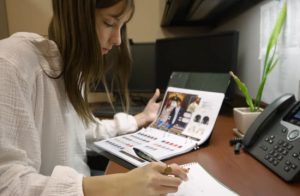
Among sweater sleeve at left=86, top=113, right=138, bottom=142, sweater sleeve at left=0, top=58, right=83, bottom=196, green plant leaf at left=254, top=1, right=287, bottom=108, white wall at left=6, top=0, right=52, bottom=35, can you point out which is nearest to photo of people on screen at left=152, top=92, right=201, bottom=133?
sweater sleeve at left=86, top=113, right=138, bottom=142

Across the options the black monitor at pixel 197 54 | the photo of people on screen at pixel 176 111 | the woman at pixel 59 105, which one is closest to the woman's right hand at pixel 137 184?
the woman at pixel 59 105

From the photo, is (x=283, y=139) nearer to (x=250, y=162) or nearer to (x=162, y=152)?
(x=250, y=162)

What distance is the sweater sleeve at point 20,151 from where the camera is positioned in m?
0.47

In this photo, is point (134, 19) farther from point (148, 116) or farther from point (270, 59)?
point (270, 59)

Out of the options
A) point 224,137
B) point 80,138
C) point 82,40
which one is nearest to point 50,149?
point 80,138

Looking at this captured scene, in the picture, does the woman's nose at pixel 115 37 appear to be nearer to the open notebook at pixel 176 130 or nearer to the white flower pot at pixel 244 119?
the open notebook at pixel 176 130

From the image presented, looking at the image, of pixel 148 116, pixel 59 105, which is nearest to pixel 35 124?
pixel 59 105

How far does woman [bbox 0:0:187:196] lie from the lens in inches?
19.0

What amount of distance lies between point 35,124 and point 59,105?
0.36ft

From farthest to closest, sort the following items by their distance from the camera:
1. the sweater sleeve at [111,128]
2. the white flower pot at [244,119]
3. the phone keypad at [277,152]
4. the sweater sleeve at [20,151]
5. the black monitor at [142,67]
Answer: the black monitor at [142,67] < the sweater sleeve at [111,128] < the white flower pot at [244,119] < the phone keypad at [277,152] < the sweater sleeve at [20,151]

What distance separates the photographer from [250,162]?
2.21ft

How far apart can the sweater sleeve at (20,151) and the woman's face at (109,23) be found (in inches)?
9.5

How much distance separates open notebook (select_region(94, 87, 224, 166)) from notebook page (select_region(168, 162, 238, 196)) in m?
0.13

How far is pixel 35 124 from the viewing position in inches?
24.4
